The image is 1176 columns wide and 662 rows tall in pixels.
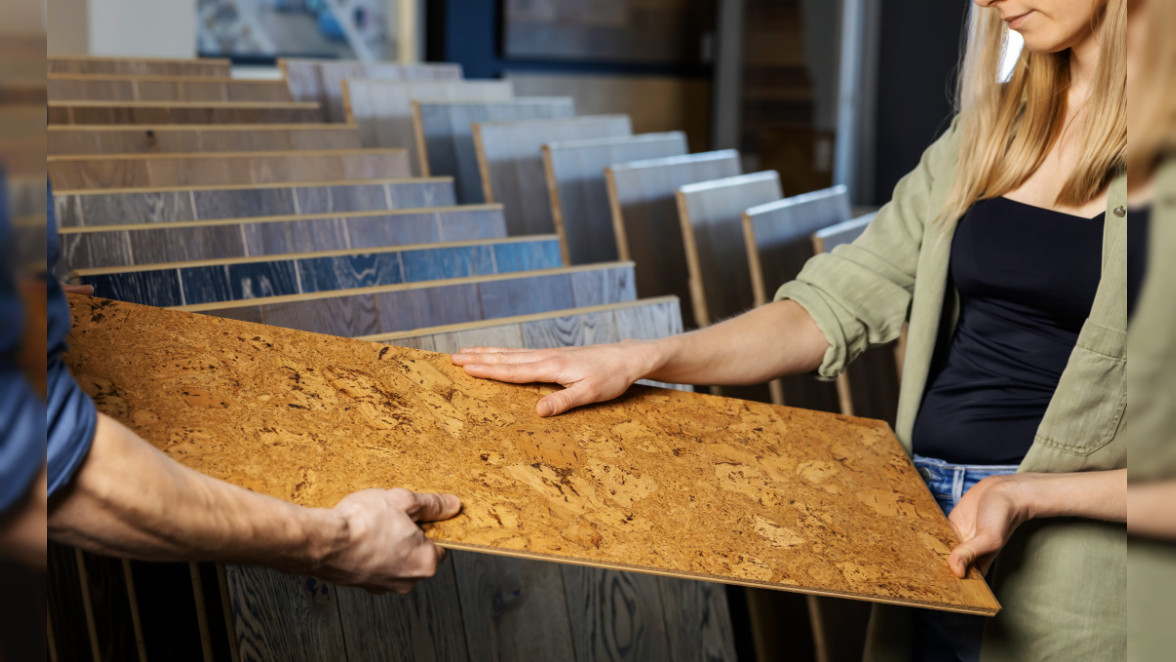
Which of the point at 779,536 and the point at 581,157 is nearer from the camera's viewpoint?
the point at 779,536

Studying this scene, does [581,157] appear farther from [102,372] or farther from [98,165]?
[102,372]

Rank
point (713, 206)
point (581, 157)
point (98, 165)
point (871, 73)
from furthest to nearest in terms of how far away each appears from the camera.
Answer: point (871, 73) < point (581, 157) < point (713, 206) < point (98, 165)

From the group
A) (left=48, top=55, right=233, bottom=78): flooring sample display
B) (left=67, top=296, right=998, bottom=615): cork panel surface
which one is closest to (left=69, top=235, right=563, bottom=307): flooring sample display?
(left=67, top=296, right=998, bottom=615): cork panel surface

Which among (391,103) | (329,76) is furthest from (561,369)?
(329,76)

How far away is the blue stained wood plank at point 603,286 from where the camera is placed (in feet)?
5.55

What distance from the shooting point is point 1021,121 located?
1.09m

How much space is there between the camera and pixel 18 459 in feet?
0.73

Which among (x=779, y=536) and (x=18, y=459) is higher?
(x=18, y=459)

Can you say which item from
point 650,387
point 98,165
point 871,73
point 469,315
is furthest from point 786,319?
point 871,73

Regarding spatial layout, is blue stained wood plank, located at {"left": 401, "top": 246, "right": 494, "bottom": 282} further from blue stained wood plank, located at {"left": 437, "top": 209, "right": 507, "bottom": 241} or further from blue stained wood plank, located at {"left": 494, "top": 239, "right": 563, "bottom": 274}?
blue stained wood plank, located at {"left": 437, "top": 209, "right": 507, "bottom": 241}

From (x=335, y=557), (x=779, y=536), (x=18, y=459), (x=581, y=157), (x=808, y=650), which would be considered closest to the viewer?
(x=18, y=459)

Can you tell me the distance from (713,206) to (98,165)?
1366mm

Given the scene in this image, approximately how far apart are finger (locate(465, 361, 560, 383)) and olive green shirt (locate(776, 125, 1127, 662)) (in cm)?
38

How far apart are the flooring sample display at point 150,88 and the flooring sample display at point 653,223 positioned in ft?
3.62
